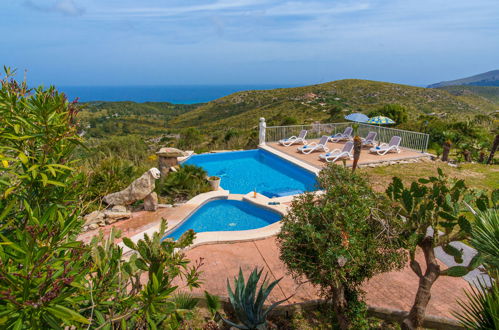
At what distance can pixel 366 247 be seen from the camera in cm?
259

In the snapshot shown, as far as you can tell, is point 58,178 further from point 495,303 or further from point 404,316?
point 404,316

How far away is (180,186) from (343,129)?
11401 millimetres

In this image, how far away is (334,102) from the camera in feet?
137

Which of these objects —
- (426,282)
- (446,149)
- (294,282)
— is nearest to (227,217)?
(294,282)

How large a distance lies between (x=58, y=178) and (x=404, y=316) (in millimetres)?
3778

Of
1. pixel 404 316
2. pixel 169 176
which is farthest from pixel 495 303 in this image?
pixel 169 176

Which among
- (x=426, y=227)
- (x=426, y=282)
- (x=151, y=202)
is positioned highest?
(x=426, y=227)

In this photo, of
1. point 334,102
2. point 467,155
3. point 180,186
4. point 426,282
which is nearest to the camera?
point 426,282

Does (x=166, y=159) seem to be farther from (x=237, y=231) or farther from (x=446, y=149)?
(x=446, y=149)

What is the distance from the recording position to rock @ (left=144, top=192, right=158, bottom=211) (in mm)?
6760

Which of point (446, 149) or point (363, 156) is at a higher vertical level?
point (446, 149)

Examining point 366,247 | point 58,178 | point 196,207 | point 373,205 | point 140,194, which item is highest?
point 58,178

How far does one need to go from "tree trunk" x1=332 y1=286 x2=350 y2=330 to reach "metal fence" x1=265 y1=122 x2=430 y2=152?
11.7m

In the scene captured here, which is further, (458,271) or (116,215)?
(116,215)
